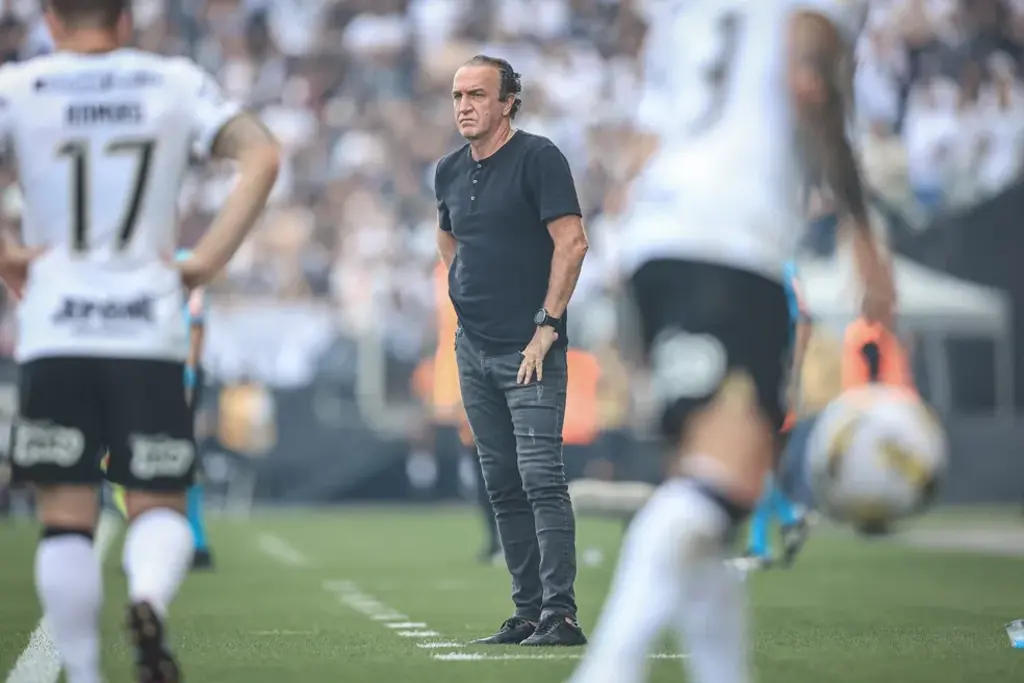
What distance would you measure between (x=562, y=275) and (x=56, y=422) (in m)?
2.42

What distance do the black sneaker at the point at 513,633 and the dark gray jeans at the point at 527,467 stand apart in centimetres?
5

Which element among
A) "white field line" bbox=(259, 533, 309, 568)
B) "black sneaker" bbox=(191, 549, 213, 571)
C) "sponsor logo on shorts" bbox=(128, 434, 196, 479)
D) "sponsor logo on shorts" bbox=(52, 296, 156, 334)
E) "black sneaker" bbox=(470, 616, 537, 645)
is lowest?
"white field line" bbox=(259, 533, 309, 568)

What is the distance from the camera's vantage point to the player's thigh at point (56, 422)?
4.95 m

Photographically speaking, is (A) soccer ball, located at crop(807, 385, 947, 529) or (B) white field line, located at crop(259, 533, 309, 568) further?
(B) white field line, located at crop(259, 533, 309, 568)

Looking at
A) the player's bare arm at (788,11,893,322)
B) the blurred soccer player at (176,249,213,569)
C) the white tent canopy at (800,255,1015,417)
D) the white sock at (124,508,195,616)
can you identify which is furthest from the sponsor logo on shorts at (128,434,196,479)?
the white tent canopy at (800,255,1015,417)

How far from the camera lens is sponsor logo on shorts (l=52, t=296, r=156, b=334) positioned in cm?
494

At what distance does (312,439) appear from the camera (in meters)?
21.9

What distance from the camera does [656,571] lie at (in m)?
4.22

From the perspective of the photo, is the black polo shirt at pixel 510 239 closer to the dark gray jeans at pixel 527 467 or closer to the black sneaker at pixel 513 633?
the dark gray jeans at pixel 527 467

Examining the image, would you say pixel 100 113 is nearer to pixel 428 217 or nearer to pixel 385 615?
pixel 385 615

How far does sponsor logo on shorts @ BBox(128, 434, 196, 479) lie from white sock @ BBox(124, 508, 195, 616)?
0.12 metres

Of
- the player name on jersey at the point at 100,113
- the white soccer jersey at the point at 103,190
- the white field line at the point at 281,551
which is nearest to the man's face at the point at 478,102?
the white soccer jersey at the point at 103,190

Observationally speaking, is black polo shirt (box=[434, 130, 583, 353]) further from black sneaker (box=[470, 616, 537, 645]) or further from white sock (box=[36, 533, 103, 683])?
white sock (box=[36, 533, 103, 683])

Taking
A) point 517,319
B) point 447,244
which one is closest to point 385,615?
point 447,244
